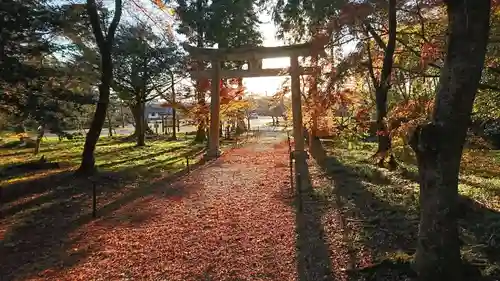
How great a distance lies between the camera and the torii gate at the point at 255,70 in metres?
12.6

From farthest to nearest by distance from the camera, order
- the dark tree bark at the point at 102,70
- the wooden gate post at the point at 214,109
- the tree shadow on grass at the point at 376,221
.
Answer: the wooden gate post at the point at 214,109 < the dark tree bark at the point at 102,70 < the tree shadow on grass at the point at 376,221

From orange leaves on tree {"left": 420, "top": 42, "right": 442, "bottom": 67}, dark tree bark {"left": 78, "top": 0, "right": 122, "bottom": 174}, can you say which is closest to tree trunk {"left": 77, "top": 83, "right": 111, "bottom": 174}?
dark tree bark {"left": 78, "top": 0, "right": 122, "bottom": 174}

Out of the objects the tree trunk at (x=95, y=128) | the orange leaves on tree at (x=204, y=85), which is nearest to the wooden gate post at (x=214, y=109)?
the tree trunk at (x=95, y=128)

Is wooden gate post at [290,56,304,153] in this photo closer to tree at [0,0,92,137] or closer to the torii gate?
the torii gate

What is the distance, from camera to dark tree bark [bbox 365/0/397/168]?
8.11m

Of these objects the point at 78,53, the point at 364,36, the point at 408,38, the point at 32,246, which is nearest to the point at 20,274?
the point at 32,246

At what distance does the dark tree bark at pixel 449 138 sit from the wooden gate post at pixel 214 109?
11517mm

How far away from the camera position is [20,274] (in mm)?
4371

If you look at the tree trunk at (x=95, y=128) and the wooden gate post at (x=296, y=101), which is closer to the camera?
the tree trunk at (x=95, y=128)

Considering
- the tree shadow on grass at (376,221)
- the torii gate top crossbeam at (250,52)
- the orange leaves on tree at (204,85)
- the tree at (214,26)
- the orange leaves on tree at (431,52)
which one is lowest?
the tree shadow on grass at (376,221)

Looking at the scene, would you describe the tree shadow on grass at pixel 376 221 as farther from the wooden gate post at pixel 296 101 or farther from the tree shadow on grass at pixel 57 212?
the wooden gate post at pixel 296 101

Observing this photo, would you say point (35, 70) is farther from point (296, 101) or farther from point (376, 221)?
point (296, 101)

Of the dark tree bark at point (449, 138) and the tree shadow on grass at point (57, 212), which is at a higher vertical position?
the dark tree bark at point (449, 138)

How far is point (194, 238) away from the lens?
17.6 ft
